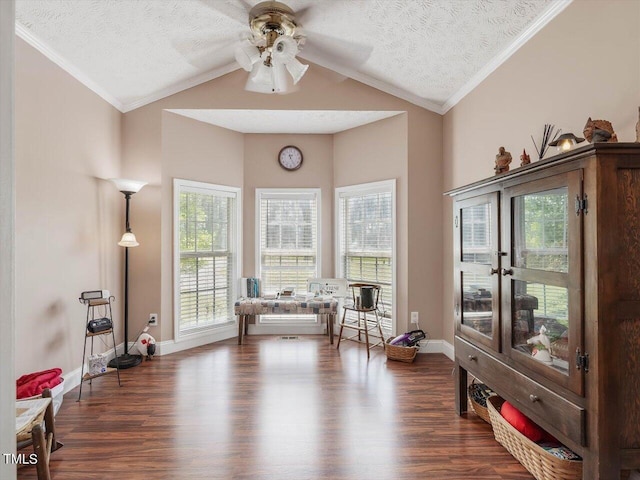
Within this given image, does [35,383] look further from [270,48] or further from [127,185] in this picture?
[270,48]

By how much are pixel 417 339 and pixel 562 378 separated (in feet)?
7.95

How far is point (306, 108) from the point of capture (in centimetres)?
416

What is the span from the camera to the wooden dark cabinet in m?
1.49

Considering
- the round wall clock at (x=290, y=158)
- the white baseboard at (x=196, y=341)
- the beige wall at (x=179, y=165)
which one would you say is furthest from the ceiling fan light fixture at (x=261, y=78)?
the white baseboard at (x=196, y=341)

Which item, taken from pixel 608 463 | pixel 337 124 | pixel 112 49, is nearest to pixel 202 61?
pixel 112 49

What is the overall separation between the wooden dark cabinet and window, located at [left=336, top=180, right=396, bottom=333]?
7.44 feet

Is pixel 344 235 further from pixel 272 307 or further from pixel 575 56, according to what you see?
pixel 575 56

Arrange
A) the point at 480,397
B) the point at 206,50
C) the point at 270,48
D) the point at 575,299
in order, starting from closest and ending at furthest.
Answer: the point at 575,299 < the point at 480,397 < the point at 270,48 < the point at 206,50

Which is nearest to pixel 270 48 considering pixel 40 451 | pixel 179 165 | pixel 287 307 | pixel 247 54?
pixel 247 54

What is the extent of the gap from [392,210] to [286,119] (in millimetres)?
1706

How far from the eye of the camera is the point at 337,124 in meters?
4.62

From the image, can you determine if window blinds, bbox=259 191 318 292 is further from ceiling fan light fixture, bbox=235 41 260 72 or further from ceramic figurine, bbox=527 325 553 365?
ceramic figurine, bbox=527 325 553 365

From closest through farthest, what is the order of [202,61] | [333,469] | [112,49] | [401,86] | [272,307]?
[333,469] → [112,49] → [202,61] → [401,86] → [272,307]

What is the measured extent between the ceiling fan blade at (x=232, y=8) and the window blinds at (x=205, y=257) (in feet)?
6.65
